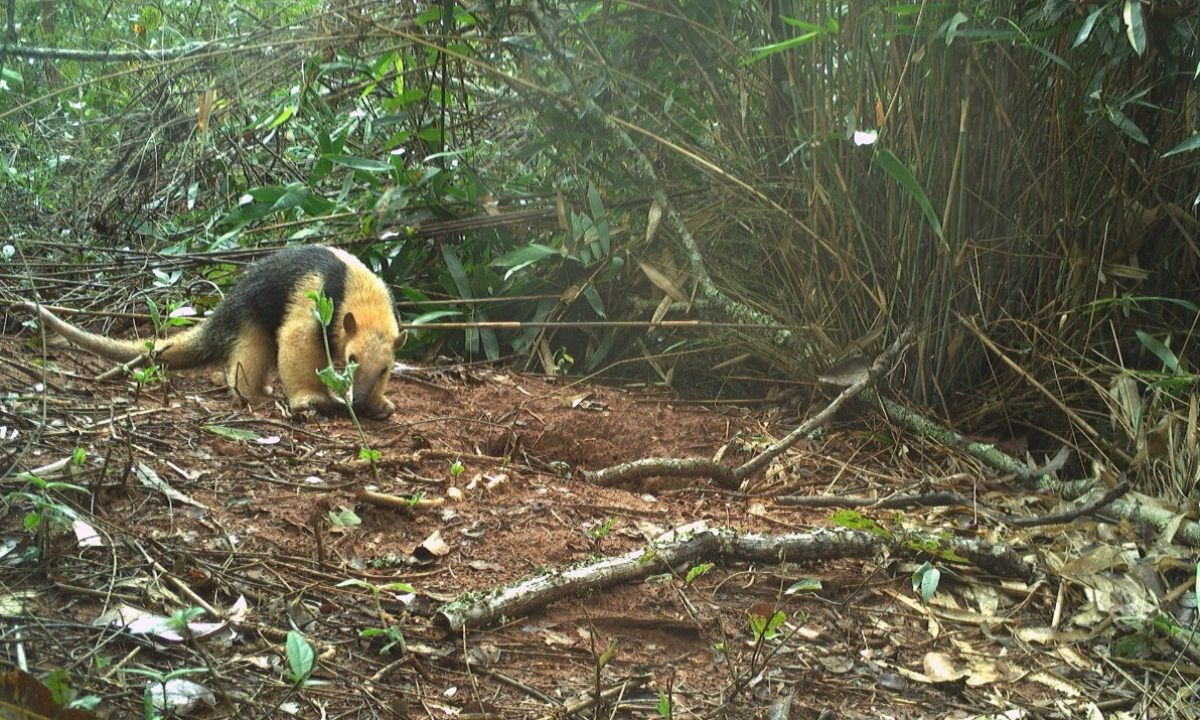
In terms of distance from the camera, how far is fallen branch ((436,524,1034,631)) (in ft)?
8.30

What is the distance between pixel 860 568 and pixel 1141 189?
1999 mm

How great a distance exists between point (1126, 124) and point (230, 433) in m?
3.34

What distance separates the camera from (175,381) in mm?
4777

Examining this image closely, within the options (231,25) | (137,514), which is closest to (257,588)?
(137,514)

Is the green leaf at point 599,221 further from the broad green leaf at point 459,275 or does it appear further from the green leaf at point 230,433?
the green leaf at point 230,433

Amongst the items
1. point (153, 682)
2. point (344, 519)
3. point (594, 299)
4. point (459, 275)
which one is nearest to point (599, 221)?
point (594, 299)

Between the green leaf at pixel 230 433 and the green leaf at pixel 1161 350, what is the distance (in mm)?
3259

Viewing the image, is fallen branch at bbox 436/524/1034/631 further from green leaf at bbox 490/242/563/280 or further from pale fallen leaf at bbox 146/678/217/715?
green leaf at bbox 490/242/563/280

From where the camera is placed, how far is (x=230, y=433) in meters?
3.43

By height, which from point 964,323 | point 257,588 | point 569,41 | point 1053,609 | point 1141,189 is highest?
point 569,41

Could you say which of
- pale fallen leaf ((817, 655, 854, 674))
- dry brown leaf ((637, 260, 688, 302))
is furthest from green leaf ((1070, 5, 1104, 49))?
pale fallen leaf ((817, 655, 854, 674))

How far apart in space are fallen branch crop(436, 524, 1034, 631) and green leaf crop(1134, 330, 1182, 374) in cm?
119

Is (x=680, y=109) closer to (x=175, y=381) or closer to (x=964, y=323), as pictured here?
(x=964, y=323)

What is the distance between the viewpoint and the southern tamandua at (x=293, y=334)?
457cm
